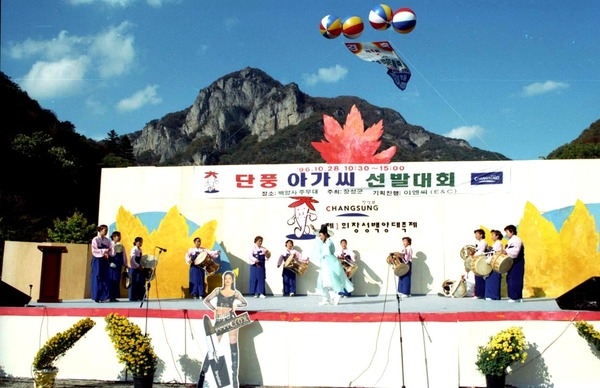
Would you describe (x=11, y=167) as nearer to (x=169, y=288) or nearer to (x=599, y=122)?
(x=169, y=288)

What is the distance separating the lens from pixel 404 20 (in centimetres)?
1325

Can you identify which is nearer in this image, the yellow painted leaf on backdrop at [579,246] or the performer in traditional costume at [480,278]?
the performer in traditional costume at [480,278]

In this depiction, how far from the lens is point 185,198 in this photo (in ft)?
44.1

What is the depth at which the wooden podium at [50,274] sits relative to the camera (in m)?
10.6

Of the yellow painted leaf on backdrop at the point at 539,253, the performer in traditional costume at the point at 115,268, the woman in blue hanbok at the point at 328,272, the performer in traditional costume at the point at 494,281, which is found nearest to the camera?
the woman in blue hanbok at the point at 328,272

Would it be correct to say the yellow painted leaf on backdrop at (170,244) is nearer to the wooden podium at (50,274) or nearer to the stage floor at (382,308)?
the stage floor at (382,308)

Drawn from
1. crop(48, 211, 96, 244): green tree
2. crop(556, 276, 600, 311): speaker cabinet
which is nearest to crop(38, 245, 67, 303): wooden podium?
crop(48, 211, 96, 244): green tree

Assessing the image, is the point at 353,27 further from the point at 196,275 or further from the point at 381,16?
the point at 196,275

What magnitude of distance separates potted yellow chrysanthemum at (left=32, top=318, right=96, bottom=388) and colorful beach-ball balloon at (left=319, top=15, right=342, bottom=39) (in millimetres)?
9287

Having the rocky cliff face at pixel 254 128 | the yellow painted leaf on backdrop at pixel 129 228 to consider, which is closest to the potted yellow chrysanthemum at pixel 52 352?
the yellow painted leaf on backdrop at pixel 129 228

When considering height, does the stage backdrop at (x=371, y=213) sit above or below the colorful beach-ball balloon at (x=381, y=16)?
below

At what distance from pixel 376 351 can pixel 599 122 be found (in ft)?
167

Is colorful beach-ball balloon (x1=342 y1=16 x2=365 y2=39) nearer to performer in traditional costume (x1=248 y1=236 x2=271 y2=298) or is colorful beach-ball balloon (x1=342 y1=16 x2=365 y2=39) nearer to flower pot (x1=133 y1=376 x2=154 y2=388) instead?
performer in traditional costume (x1=248 y1=236 x2=271 y2=298)

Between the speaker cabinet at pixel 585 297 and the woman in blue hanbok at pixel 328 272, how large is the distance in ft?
11.8
